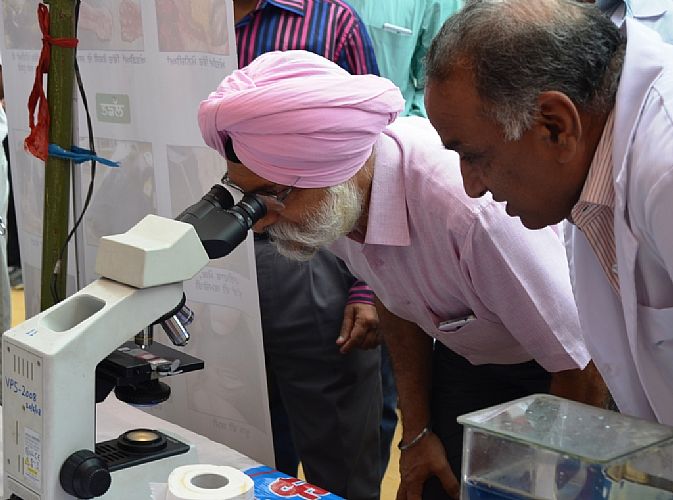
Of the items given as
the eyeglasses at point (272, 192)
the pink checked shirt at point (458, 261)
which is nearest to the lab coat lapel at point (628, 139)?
the pink checked shirt at point (458, 261)

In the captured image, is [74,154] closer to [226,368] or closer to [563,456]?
[226,368]

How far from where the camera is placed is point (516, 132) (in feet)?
4.00

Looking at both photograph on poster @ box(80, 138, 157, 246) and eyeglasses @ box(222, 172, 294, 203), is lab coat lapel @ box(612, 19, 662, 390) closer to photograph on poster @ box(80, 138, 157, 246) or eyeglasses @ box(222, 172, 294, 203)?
eyeglasses @ box(222, 172, 294, 203)

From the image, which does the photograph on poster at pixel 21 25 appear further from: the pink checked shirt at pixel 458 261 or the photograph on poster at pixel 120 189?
the pink checked shirt at pixel 458 261

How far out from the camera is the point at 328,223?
1.67m

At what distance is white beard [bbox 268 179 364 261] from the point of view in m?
1.66

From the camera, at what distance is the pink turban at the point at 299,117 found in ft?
5.07

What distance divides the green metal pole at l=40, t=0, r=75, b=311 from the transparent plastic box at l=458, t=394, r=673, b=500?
119 centimetres

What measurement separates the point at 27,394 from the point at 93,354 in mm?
102

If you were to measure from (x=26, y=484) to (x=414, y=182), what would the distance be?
756mm

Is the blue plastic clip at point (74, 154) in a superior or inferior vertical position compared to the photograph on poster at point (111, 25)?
inferior

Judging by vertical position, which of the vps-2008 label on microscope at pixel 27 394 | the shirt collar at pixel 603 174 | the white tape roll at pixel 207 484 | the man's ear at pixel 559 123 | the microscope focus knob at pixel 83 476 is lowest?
the white tape roll at pixel 207 484

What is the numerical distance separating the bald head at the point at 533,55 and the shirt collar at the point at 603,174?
32 mm

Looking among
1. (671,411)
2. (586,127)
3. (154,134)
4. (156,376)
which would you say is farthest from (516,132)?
(154,134)
